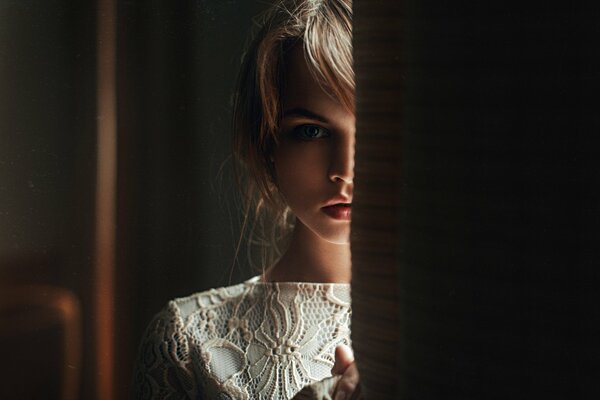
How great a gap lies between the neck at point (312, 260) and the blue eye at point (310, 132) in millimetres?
139

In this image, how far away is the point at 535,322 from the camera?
0.26 meters

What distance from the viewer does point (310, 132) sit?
3.06 feet

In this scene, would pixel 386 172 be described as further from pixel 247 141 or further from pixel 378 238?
pixel 247 141

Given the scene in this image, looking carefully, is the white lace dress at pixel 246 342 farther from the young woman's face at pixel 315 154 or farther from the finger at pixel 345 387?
the finger at pixel 345 387

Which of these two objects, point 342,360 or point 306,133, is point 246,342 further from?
point 342,360

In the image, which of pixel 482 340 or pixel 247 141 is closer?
pixel 482 340

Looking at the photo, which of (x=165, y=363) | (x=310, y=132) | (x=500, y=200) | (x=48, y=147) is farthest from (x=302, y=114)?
(x=500, y=200)

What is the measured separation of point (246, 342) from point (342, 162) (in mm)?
281

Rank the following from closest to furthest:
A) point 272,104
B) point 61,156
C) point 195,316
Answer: point 272,104 → point 195,316 → point 61,156

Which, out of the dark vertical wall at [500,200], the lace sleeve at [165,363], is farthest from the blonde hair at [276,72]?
the dark vertical wall at [500,200]

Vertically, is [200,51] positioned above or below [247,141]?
above

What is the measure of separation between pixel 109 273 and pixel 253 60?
443mm

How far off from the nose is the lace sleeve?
33 cm

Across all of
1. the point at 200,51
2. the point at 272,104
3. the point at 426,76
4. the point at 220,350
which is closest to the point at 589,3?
the point at 426,76
